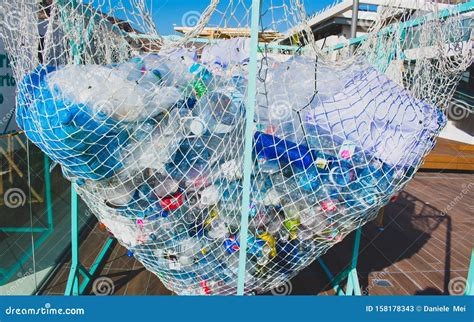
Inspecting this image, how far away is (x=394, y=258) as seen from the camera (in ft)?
10.4

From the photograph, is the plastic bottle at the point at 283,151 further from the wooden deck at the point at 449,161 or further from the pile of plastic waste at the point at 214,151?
the wooden deck at the point at 449,161

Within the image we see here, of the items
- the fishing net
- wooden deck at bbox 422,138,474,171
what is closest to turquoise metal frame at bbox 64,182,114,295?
the fishing net

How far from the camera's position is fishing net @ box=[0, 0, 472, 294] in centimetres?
135

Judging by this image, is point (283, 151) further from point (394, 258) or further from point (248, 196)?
point (394, 258)

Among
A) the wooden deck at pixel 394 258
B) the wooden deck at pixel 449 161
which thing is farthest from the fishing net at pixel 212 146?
the wooden deck at pixel 449 161

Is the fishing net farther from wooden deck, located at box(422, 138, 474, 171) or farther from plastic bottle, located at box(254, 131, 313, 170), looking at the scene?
wooden deck, located at box(422, 138, 474, 171)

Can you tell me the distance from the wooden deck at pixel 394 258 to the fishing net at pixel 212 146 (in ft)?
3.72

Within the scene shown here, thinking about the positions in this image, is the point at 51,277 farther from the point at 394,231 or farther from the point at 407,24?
the point at 394,231

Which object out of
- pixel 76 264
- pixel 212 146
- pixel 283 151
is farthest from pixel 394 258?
pixel 76 264

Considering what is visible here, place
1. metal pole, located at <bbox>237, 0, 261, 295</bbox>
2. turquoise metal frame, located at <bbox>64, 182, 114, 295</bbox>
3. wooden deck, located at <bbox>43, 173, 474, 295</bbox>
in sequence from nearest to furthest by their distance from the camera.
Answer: metal pole, located at <bbox>237, 0, 261, 295</bbox>
turquoise metal frame, located at <bbox>64, 182, 114, 295</bbox>
wooden deck, located at <bbox>43, 173, 474, 295</bbox>

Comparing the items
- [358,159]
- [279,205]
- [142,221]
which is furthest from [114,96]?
[358,159]

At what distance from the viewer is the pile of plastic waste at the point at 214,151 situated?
52.8 inches

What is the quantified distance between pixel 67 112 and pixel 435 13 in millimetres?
1769

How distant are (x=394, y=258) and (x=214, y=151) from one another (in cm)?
245
